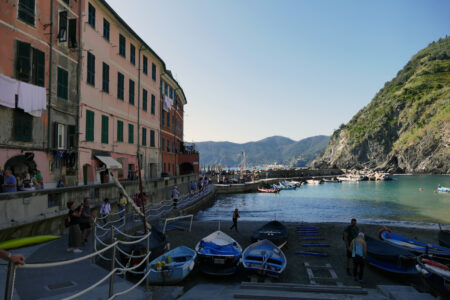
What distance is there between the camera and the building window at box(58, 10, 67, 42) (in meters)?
19.0

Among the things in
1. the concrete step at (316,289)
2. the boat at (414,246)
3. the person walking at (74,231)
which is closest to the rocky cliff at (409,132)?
the boat at (414,246)

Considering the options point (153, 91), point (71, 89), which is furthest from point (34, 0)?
point (153, 91)

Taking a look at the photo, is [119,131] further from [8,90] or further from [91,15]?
[8,90]

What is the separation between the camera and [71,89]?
20.4 meters

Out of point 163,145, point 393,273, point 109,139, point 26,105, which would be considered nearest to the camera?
point 393,273

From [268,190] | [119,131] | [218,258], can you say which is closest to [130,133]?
[119,131]

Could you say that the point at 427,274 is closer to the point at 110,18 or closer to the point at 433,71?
the point at 110,18

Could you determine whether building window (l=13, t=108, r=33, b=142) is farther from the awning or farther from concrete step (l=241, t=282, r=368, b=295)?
concrete step (l=241, t=282, r=368, b=295)

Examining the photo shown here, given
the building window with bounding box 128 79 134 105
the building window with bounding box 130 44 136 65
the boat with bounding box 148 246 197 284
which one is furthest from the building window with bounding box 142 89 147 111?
the boat with bounding box 148 246 197 284

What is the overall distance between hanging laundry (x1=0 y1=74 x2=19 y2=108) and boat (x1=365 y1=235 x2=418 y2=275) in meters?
18.6

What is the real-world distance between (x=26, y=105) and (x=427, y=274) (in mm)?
19205

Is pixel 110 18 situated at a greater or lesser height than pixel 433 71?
lesser

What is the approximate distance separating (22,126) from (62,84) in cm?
431

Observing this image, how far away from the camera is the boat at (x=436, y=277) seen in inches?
324
